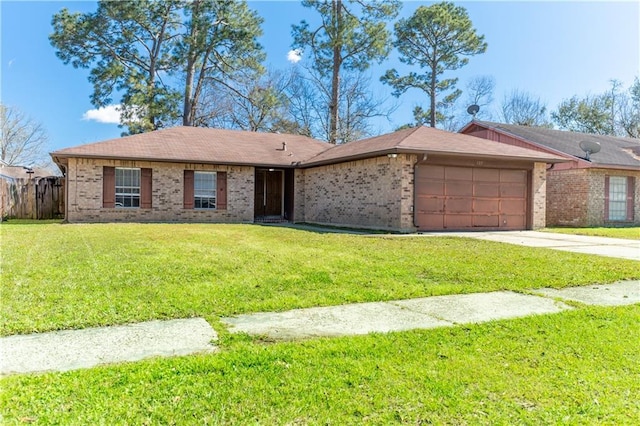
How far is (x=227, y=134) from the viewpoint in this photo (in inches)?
827

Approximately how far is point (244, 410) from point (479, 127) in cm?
2438

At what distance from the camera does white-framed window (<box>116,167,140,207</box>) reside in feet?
54.1

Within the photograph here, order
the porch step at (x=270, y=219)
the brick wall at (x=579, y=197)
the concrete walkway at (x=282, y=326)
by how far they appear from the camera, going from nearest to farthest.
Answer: the concrete walkway at (x=282, y=326), the brick wall at (x=579, y=197), the porch step at (x=270, y=219)

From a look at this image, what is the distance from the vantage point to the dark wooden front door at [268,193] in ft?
65.1

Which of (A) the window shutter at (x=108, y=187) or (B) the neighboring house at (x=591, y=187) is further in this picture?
(B) the neighboring house at (x=591, y=187)

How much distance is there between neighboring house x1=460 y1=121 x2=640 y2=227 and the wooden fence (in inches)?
811

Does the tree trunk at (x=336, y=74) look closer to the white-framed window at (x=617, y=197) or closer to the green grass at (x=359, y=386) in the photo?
the white-framed window at (x=617, y=197)

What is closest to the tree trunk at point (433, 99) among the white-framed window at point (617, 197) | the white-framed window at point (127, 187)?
the white-framed window at point (617, 197)

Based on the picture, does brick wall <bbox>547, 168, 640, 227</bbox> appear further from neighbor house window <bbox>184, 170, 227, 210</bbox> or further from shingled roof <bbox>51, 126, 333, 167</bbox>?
neighbor house window <bbox>184, 170, 227, 210</bbox>

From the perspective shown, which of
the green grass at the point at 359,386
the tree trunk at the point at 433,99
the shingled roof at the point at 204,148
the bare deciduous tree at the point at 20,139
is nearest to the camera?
the green grass at the point at 359,386

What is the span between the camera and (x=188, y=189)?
57.0 feet

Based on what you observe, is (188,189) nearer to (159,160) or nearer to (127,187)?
(159,160)

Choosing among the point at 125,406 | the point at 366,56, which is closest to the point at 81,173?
the point at 125,406

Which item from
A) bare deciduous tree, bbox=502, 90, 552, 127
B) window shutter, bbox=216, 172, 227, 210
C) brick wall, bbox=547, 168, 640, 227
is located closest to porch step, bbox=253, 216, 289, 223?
window shutter, bbox=216, 172, 227, 210
